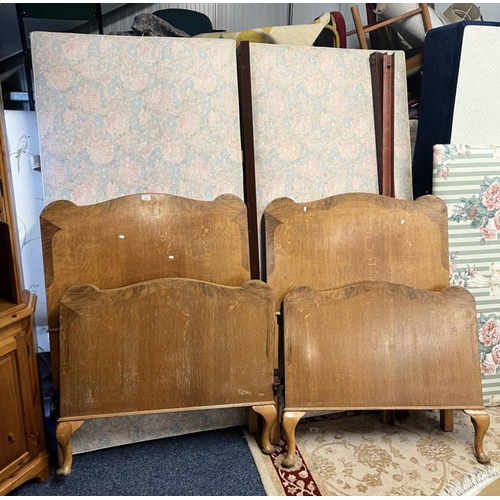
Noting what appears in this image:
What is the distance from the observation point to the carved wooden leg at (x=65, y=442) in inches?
53.2

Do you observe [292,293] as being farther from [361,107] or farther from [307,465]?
[361,107]

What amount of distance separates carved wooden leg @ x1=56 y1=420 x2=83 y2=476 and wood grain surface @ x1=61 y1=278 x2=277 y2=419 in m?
0.03

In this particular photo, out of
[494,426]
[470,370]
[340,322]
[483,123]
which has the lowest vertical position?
[494,426]

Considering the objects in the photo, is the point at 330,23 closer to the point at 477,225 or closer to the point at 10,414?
the point at 477,225

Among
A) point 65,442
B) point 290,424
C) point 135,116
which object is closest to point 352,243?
point 290,424

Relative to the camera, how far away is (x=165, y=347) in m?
1.41

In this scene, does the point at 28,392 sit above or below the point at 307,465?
above

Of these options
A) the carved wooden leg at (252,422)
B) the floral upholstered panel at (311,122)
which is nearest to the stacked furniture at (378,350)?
the carved wooden leg at (252,422)

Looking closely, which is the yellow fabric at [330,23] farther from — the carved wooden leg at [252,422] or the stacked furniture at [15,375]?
the carved wooden leg at [252,422]

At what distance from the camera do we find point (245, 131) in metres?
1.68

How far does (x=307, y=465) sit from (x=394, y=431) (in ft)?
1.28

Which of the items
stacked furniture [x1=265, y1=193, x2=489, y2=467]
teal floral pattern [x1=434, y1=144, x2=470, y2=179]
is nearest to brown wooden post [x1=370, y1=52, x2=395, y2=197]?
teal floral pattern [x1=434, y1=144, x2=470, y2=179]

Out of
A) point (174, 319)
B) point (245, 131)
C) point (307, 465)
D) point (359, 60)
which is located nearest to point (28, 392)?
point (174, 319)

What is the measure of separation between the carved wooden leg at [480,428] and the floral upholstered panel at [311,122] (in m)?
0.86
